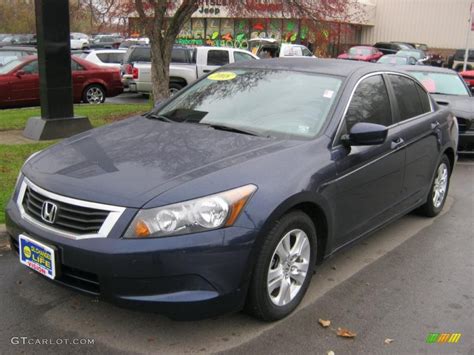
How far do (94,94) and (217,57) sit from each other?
405cm

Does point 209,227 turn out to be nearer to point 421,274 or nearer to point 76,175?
point 76,175

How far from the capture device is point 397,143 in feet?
14.9

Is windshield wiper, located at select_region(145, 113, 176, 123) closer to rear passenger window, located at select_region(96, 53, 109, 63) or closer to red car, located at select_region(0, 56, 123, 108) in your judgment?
red car, located at select_region(0, 56, 123, 108)

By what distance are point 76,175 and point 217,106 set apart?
1.47 meters

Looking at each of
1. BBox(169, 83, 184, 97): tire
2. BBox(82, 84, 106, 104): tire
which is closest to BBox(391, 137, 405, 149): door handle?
BBox(82, 84, 106, 104): tire

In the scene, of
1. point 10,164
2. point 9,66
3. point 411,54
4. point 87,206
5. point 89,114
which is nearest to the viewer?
point 87,206

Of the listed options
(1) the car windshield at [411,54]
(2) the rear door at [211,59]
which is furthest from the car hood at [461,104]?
(1) the car windshield at [411,54]

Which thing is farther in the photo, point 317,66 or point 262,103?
point 317,66

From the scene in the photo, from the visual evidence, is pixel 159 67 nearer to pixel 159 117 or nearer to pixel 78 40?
pixel 159 117

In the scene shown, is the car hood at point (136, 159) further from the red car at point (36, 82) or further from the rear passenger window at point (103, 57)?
the rear passenger window at point (103, 57)

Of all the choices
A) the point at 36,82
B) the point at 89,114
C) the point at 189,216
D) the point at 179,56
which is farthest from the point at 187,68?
the point at 189,216

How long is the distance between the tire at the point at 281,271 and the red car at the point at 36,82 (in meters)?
11.0

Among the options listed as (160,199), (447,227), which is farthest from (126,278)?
(447,227)

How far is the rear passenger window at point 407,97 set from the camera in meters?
4.87
